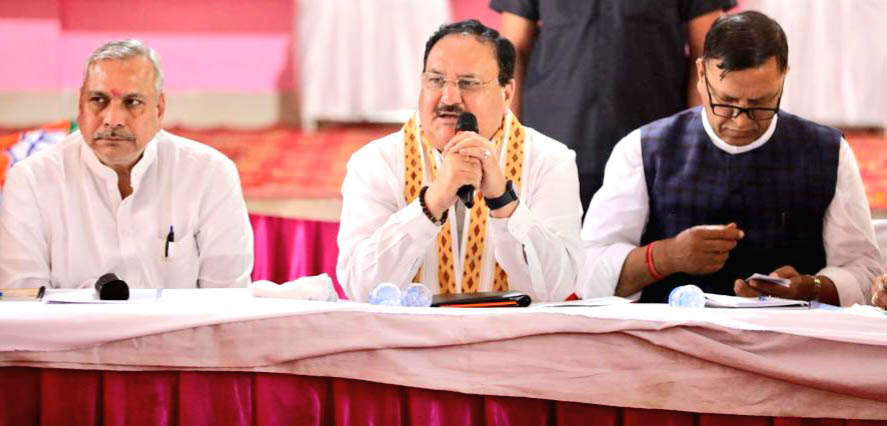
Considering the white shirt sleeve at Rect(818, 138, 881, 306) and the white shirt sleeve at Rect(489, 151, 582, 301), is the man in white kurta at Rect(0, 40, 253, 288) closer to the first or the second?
the white shirt sleeve at Rect(489, 151, 582, 301)

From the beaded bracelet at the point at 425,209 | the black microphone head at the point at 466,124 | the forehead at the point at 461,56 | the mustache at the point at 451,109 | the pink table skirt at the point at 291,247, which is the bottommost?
the pink table skirt at the point at 291,247

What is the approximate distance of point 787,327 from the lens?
6.15ft

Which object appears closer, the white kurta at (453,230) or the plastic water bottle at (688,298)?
the plastic water bottle at (688,298)

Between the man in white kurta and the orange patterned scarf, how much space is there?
46cm

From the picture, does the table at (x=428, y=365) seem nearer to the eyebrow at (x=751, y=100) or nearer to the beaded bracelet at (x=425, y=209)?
the beaded bracelet at (x=425, y=209)

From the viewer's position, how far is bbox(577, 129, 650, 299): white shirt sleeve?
8.91ft

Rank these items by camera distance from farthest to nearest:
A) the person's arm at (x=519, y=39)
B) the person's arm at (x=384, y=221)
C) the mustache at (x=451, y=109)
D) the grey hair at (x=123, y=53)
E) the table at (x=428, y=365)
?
the person's arm at (x=519, y=39), the grey hair at (x=123, y=53), the mustache at (x=451, y=109), the person's arm at (x=384, y=221), the table at (x=428, y=365)

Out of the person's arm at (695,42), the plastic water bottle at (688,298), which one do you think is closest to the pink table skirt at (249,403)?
the plastic water bottle at (688,298)

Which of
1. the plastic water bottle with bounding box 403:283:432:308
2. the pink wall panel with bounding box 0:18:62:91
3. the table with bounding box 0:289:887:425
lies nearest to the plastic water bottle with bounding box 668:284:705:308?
the table with bounding box 0:289:887:425

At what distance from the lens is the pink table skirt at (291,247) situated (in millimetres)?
3332

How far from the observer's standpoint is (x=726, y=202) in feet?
9.04

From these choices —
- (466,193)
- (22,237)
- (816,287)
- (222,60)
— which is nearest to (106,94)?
(22,237)

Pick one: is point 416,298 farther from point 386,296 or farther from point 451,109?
point 451,109

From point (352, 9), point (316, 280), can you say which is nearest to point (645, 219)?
point (316, 280)
